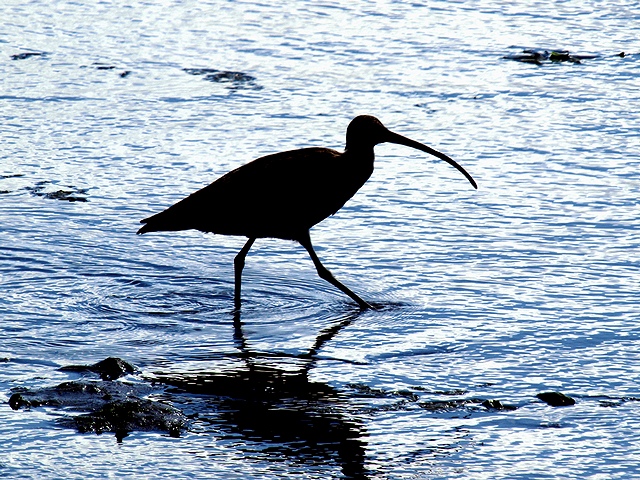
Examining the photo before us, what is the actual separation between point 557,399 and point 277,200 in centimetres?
269

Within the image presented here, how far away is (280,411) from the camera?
6578 mm

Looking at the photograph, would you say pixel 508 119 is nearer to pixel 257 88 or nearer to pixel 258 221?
pixel 257 88

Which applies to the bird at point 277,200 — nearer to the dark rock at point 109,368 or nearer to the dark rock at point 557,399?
the dark rock at point 109,368

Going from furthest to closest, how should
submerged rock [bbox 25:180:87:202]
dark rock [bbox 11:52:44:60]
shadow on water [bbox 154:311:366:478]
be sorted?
1. dark rock [bbox 11:52:44:60]
2. submerged rock [bbox 25:180:87:202]
3. shadow on water [bbox 154:311:366:478]

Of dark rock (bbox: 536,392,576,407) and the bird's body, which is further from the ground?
the bird's body

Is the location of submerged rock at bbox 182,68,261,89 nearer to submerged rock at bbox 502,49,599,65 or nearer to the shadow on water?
submerged rock at bbox 502,49,599,65

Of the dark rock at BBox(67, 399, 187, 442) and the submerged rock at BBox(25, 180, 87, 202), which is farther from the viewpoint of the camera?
the submerged rock at BBox(25, 180, 87, 202)

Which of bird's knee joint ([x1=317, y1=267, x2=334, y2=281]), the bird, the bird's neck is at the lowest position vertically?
bird's knee joint ([x1=317, y1=267, x2=334, y2=281])

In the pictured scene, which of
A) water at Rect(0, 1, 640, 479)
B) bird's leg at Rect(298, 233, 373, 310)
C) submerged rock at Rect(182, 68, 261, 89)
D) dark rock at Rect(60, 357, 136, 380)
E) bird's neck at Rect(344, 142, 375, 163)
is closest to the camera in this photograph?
water at Rect(0, 1, 640, 479)

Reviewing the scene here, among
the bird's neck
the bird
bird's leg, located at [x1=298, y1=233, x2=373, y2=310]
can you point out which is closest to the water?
bird's leg, located at [x1=298, y1=233, x2=373, y2=310]

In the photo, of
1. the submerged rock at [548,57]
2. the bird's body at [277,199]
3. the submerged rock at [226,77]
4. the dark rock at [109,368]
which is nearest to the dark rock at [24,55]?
the submerged rock at [226,77]

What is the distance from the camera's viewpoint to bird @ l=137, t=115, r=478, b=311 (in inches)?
340

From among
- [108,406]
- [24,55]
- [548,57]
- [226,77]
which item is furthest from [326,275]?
[24,55]

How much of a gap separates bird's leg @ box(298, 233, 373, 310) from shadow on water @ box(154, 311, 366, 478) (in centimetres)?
90
